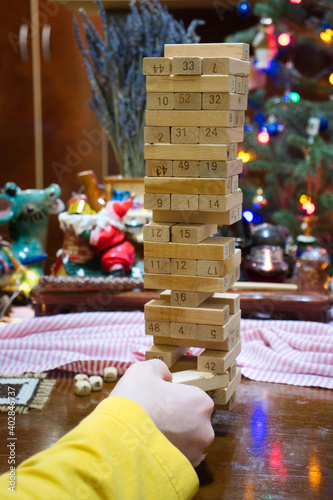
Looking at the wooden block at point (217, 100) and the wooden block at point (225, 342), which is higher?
the wooden block at point (217, 100)

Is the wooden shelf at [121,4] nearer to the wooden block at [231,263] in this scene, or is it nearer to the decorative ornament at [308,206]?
the decorative ornament at [308,206]

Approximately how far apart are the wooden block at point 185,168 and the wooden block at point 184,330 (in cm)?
25

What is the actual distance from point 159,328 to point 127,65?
4.42 ft

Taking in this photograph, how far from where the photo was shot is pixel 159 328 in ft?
3.26

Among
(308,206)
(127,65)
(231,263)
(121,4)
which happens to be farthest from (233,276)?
(121,4)

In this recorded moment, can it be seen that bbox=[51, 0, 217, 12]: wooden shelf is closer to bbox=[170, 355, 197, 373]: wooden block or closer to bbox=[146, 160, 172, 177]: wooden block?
bbox=[146, 160, 172, 177]: wooden block

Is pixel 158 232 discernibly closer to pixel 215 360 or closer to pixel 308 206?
pixel 215 360

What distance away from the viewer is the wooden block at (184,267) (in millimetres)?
964

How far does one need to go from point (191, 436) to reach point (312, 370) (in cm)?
56

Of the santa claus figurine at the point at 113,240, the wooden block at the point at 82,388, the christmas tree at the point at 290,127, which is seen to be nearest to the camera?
the wooden block at the point at 82,388

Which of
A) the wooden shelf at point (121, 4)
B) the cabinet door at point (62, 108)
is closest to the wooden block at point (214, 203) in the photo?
the cabinet door at point (62, 108)

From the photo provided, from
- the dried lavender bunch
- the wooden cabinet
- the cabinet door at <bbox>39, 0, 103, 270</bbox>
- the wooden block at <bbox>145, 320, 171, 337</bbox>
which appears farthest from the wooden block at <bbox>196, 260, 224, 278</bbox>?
the cabinet door at <bbox>39, 0, 103, 270</bbox>

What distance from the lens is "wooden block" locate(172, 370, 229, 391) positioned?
941 mm

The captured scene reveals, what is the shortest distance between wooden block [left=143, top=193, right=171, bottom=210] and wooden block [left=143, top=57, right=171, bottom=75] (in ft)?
0.64
